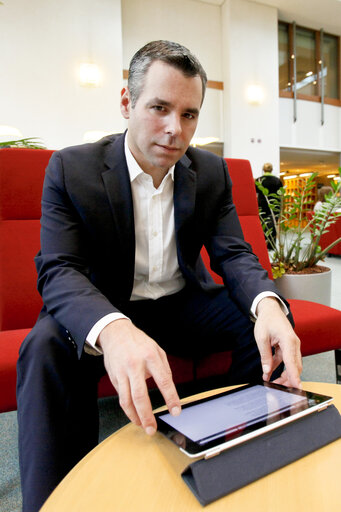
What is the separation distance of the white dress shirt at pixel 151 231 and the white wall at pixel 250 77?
18.3 ft

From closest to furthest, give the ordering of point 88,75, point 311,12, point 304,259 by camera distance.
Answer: point 304,259, point 88,75, point 311,12

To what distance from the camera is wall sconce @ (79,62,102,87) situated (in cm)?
500

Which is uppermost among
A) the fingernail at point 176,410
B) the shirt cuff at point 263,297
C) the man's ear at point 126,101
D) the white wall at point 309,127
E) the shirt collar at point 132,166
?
the white wall at point 309,127

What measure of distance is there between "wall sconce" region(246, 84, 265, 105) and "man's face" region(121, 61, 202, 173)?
6.07 m

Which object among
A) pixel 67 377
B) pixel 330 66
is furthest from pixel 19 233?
pixel 330 66

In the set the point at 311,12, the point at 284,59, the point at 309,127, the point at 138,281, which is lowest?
the point at 138,281

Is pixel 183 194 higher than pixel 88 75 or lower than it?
lower

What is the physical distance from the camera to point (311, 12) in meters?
6.71

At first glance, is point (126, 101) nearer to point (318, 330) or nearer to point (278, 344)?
point (278, 344)

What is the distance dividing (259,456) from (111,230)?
67 cm

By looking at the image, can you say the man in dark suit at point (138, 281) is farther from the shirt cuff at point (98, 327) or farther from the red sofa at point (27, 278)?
the red sofa at point (27, 278)

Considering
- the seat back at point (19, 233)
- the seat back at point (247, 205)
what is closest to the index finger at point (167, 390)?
the seat back at point (19, 233)

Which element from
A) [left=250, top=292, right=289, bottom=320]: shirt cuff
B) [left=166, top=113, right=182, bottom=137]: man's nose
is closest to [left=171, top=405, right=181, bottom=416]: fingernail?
[left=250, top=292, right=289, bottom=320]: shirt cuff

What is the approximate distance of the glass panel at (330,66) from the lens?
24.8ft
